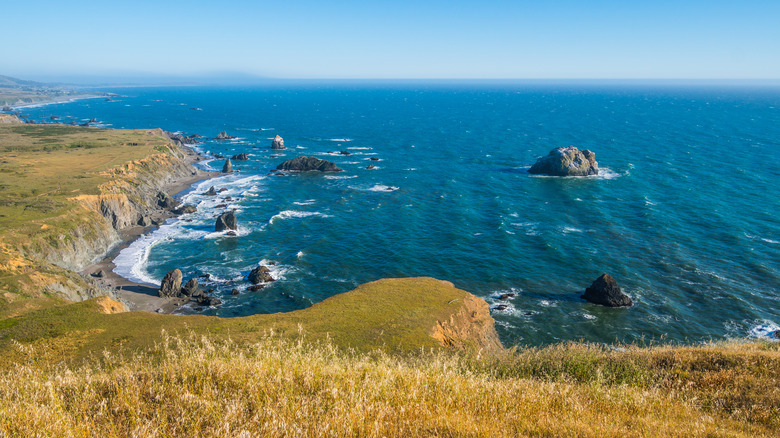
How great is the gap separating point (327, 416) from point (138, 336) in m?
29.1

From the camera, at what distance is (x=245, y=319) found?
119ft

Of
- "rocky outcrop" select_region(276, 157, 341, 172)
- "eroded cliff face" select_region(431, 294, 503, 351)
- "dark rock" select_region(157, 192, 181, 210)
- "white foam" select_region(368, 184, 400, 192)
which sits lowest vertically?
"eroded cliff face" select_region(431, 294, 503, 351)

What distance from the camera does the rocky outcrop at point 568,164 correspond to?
4505 inches

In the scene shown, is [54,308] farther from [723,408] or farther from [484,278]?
[484,278]

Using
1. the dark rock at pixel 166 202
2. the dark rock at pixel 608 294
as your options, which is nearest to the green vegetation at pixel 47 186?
the dark rock at pixel 166 202

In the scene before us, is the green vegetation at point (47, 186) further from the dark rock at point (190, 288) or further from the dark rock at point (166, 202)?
the dark rock at point (190, 288)

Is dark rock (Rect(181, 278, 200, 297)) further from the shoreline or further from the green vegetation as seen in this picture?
the green vegetation

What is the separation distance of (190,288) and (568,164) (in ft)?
334

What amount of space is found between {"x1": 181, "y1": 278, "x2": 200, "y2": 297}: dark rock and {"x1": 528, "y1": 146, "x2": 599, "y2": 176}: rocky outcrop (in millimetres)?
96251

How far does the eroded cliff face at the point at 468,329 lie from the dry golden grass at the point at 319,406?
23.1 meters

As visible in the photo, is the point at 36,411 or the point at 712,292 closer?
the point at 36,411

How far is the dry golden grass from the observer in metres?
9.27

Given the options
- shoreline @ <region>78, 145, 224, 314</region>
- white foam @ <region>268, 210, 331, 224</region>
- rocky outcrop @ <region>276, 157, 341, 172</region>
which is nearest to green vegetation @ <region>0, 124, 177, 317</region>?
shoreline @ <region>78, 145, 224, 314</region>

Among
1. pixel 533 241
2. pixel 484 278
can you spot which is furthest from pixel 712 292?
pixel 484 278
